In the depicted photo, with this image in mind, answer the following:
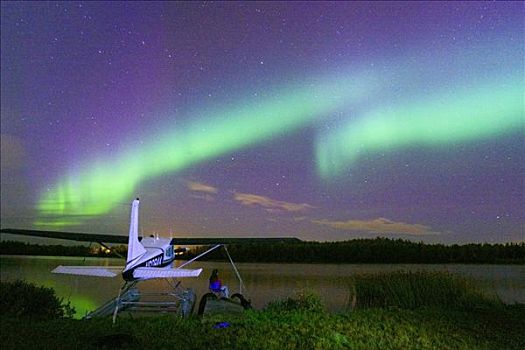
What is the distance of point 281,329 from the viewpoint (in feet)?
29.1

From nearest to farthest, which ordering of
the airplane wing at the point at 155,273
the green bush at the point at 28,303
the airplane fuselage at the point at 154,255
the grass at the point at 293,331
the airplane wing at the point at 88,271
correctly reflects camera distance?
the grass at the point at 293,331 < the green bush at the point at 28,303 < the airplane wing at the point at 155,273 < the airplane wing at the point at 88,271 < the airplane fuselage at the point at 154,255

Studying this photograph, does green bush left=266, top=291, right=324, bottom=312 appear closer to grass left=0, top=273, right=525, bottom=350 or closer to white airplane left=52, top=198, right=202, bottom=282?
grass left=0, top=273, right=525, bottom=350

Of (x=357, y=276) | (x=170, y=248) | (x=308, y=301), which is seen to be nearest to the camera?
(x=308, y=301)

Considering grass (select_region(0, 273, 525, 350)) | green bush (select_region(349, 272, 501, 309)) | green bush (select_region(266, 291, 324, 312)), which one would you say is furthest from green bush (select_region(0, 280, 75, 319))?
green bush (select_region(349, 272, 501, 309))

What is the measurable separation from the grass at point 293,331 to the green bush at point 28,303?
2.61 feet

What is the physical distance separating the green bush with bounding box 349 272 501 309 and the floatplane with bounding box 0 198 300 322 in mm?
3145

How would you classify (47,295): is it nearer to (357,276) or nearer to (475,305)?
(357,276)

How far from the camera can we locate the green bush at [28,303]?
1059cm

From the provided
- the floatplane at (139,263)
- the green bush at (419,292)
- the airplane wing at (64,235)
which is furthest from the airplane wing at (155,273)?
the green bush at (419,292)

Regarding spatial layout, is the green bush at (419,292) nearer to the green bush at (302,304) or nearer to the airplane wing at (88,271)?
the green bush at (302,304)

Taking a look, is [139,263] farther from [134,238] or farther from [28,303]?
[28,303]

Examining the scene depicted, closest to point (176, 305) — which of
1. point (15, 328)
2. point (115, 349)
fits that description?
point (15, 328)

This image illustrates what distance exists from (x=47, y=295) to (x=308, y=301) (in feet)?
21.0

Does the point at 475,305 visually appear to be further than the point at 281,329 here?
Yes
